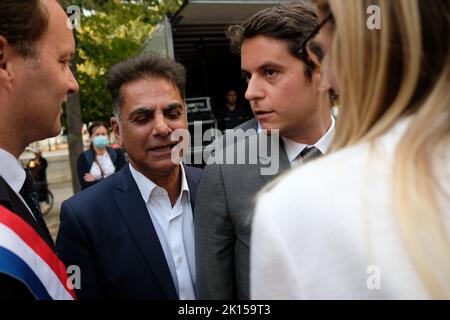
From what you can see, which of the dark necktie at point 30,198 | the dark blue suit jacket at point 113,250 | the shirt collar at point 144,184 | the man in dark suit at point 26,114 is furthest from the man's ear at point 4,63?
the shirt collar at point 144,184

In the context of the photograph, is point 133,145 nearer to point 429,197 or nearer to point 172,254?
point 172,254

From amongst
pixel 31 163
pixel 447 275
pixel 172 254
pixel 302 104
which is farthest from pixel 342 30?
pixel 31 163

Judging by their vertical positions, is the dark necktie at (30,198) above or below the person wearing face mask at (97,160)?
below

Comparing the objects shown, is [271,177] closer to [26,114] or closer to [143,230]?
[143,230]

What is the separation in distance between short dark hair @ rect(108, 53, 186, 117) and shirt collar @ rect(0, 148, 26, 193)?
0.90 meters

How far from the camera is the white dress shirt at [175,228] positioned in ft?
6.20

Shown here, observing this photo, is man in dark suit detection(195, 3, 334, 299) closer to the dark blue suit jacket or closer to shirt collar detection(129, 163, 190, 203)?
the dark blue suit jacket

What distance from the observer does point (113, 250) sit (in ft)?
5.96

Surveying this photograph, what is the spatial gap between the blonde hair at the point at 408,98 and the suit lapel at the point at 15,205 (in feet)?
2.77

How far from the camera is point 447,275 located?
71 cm

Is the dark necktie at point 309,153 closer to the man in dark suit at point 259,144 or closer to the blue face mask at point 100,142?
the man in dark suit at point 259,144

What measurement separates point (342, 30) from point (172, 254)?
133 centimetres

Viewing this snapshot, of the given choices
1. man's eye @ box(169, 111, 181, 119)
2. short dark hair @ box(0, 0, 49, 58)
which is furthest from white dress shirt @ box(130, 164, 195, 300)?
short dark hair @ box(0, 0, 49, 58)

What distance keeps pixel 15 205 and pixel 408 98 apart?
100 centimetres
